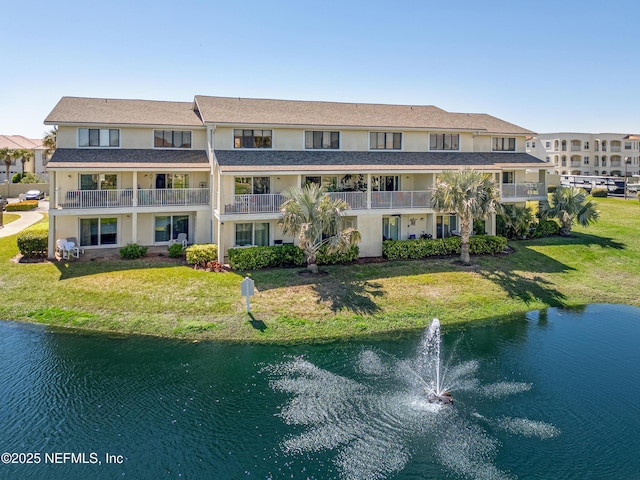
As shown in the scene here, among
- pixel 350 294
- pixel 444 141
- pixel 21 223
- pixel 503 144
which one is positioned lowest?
pixel 350 294

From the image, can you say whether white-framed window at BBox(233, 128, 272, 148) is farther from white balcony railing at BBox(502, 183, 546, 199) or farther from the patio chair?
white balcony railing at BBox(502, 183, 546, 199)

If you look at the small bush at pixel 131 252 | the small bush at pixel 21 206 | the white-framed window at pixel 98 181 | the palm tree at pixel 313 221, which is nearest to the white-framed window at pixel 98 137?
the white-framed window at pixel 98 181

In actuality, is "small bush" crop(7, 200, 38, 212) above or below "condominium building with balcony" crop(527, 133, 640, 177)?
below

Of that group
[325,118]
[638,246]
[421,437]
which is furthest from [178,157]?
[638,246]

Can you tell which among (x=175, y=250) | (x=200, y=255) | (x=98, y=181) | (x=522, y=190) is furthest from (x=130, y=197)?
(x=522, y=190)

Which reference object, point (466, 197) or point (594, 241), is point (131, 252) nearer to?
point (466, 197)

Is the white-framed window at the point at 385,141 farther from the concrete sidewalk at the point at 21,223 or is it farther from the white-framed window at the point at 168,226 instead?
the concrete sidewalk at the point at 21,223

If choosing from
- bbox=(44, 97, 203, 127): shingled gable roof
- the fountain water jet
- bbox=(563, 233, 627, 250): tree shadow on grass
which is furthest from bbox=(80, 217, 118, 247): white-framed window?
bbox=(563, 233, 627, 250): tree shadow on grass

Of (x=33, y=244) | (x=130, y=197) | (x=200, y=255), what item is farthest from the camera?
(x=130, y=197)
